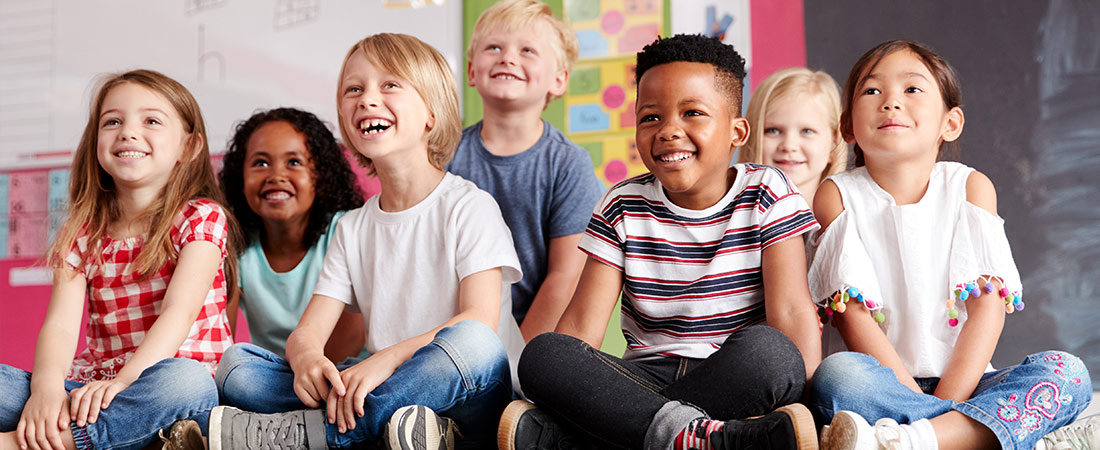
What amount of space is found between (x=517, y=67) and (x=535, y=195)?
281 mm

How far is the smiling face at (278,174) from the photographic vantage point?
1648mm

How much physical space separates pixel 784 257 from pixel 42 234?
248 cm

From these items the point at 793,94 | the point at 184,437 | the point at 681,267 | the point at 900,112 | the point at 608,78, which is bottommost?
the point at 184,437

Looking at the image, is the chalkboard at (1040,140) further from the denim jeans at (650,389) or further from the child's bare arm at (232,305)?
the child's bare arm at (232,305)

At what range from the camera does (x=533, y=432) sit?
1.05m

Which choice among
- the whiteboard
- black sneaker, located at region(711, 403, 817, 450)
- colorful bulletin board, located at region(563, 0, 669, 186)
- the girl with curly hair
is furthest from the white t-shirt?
the whiteboard

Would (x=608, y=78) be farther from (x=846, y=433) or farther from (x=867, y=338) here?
(x=846, y=433)

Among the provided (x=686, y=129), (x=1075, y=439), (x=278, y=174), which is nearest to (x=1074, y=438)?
(x=1075, y=439)

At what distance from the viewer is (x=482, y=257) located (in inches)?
51.6

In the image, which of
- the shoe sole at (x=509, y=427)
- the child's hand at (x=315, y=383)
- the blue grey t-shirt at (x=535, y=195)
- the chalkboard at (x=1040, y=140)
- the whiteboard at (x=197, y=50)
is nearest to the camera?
the shoe sole at (x=509, y=427)

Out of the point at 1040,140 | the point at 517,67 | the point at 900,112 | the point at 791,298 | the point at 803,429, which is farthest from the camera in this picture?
the point at 1040,140

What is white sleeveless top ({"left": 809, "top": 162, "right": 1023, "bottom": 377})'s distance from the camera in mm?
1210

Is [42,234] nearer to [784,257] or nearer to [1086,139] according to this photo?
[784,257]

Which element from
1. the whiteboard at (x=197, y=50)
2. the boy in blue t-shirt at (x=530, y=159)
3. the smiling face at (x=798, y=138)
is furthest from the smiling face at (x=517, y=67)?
the whiteboard at (x=197, y=50)
